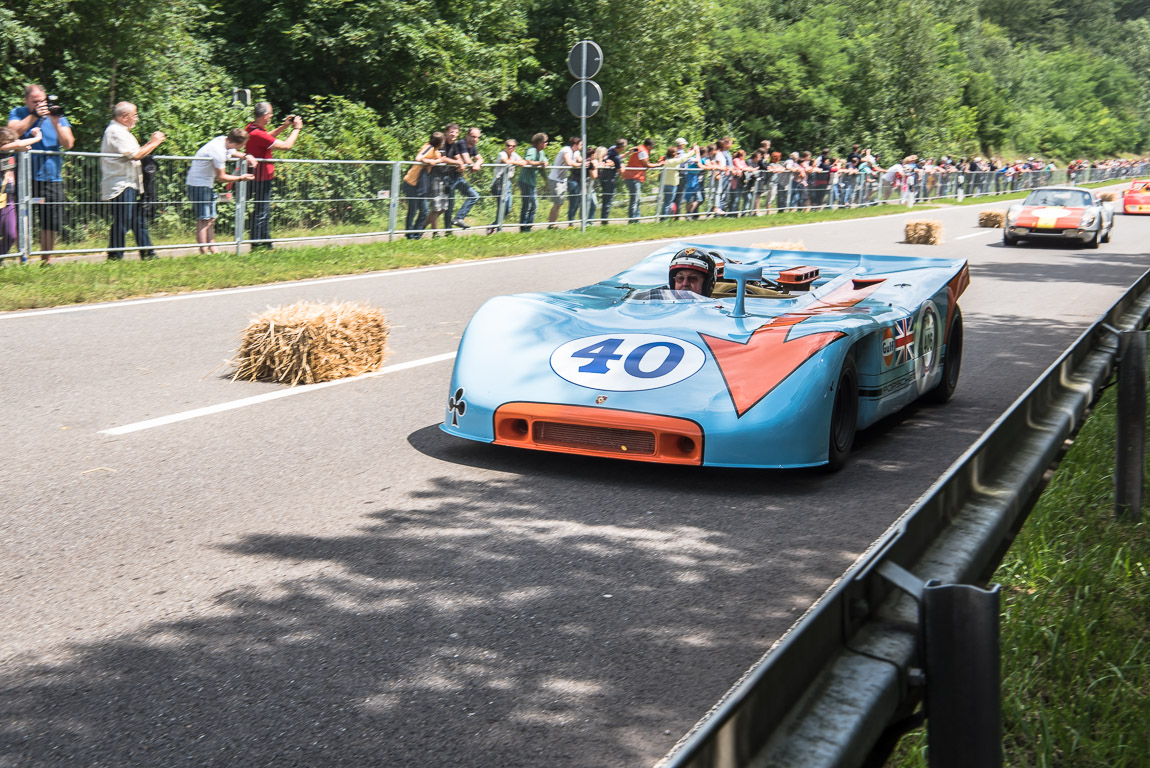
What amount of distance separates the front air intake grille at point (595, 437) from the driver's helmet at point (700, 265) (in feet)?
6.41

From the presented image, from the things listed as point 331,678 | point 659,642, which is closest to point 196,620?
point 331,678

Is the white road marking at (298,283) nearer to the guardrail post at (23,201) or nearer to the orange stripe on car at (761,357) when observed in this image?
the guardrail post at (23,201)

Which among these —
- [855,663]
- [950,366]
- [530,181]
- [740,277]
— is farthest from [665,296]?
[530,181]

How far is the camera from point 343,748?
9.36 ft

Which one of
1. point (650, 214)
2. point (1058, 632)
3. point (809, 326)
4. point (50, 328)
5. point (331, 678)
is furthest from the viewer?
point (650, 214)

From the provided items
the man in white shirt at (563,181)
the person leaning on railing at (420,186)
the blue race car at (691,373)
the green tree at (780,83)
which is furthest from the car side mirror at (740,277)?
the green tree at (780,83)

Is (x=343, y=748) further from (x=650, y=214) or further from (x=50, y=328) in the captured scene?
(x=650, y=214)

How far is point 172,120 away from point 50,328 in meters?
13.0

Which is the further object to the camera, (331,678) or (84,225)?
(84,225)

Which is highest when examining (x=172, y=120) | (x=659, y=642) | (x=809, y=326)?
(x=172, y=120)

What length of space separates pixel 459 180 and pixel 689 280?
1164 centimetres

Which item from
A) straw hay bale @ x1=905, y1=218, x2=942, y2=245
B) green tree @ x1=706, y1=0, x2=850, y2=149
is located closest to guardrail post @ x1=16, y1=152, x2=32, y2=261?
straw hay bale @ x1=905, y1=218, x2=942, y2=245

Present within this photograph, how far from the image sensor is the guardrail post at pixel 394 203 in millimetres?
16766

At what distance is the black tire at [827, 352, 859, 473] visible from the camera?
5516 millimetres
